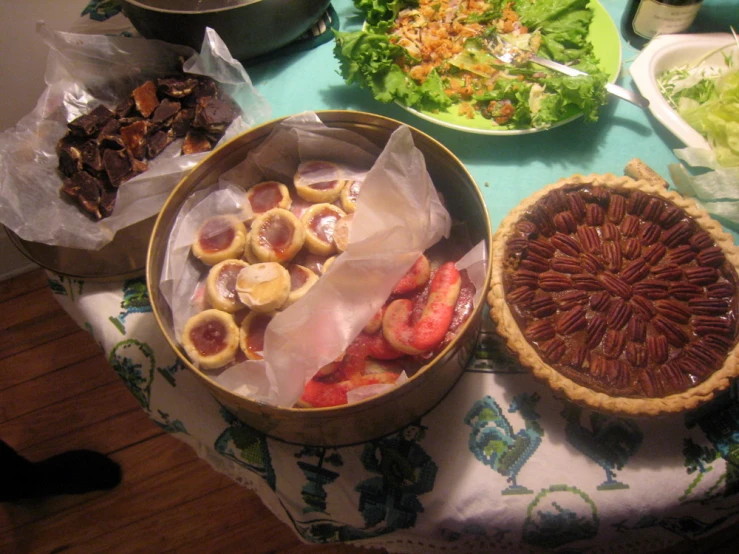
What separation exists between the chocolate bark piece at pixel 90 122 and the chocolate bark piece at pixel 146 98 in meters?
0.08

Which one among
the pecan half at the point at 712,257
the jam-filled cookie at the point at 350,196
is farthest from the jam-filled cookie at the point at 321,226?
the pecan half at the point at 712,257

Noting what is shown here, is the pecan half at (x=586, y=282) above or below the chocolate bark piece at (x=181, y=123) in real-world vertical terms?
below

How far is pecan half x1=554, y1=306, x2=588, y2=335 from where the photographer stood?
104cm

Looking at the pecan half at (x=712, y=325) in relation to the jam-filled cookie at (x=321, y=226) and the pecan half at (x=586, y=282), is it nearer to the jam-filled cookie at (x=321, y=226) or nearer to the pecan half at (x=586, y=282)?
the pecan half at (x=586, y=282)

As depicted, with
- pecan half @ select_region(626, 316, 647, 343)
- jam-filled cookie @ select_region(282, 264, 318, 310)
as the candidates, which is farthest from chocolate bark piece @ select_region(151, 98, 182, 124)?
pecan half @ select_region(626, 316, 647, 343)

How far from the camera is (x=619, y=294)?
3.50 feet

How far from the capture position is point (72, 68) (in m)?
1.41

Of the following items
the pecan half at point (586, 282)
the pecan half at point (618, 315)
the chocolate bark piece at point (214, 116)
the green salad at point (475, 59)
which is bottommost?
the pecan half at point (618, 315)

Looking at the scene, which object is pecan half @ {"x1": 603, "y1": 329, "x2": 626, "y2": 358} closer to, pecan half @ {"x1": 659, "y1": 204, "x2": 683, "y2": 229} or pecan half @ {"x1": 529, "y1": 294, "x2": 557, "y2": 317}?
pecan half @ {"x1": 529, "y1": 294, "x2": 557, "y2": 317}

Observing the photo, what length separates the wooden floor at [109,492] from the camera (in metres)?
1.80

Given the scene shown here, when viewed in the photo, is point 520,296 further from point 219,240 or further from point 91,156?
point 91,156

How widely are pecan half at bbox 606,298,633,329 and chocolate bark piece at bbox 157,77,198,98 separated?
1.14 meters

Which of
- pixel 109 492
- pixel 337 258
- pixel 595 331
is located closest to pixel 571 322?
pixel 595 331

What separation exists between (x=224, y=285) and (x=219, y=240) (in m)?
0.11
